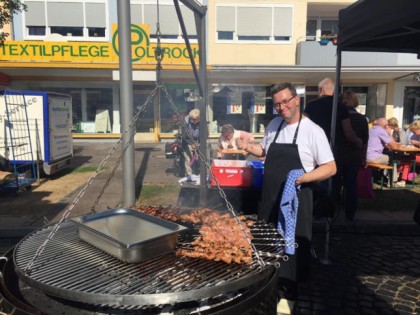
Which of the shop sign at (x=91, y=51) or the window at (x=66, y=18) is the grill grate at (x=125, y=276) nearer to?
the shop sign at (x=91, y=51)

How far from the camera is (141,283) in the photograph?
5.77 ft

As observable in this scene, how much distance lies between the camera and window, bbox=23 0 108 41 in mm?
16750

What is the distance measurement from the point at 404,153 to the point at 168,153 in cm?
646

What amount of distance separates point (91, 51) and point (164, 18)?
3.88 meters

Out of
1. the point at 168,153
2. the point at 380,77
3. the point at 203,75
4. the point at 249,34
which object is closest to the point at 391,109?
the point at 380,77

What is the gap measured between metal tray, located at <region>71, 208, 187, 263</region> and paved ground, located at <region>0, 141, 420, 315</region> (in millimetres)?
642

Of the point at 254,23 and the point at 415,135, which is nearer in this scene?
the point at 415,135

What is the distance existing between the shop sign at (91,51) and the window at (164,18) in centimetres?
114

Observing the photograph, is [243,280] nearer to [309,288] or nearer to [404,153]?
[309,288]

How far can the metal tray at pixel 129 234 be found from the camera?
1967 mm

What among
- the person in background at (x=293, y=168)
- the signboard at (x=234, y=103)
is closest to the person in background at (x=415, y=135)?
the person in background at (x=293, y=168)

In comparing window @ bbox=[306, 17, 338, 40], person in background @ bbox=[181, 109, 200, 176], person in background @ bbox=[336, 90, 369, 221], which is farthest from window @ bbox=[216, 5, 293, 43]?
person in background @ bbox=[336, 90, 369, 221]

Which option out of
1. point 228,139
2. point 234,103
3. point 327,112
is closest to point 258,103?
point 234,103

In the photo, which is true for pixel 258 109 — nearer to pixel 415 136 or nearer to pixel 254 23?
pixel 254 23
